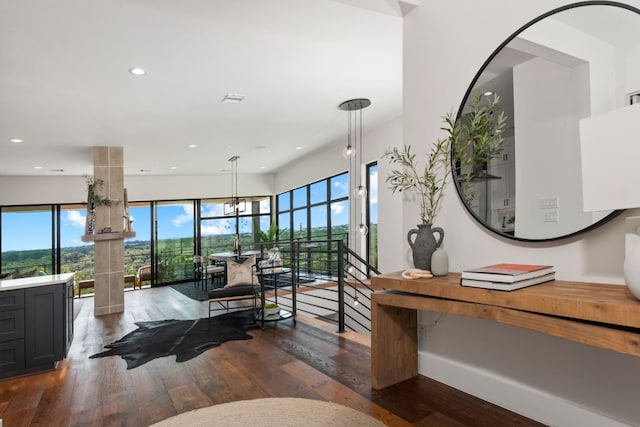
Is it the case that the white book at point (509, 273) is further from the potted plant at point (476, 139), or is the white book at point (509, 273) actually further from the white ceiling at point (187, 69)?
the white ceiling at point (187, 69)

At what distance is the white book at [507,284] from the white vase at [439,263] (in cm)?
36

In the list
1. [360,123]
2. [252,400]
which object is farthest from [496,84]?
[360,123]

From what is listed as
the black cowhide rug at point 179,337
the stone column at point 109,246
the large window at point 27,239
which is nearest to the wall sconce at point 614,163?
the black cowhide rug at point 179,337

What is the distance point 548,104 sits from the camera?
6.45 feet

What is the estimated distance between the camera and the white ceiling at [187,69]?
9.11ft

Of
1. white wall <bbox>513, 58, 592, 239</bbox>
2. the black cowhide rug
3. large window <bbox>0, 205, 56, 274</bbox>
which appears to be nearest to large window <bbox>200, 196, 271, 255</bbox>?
large window <bbox>0, 205, 56, 274</bbox>

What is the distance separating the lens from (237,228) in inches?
430

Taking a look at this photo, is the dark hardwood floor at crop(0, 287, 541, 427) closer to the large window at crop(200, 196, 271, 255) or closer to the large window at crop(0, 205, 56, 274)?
the large window at crop(0, 205, 56, 274)

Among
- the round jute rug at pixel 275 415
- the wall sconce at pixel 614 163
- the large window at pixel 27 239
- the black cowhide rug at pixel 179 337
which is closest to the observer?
the wall sconce at pixel 614 163

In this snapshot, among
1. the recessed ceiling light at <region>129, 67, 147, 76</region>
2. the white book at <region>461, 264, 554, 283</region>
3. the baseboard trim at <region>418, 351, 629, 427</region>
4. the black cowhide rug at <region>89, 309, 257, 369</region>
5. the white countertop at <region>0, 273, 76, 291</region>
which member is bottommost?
the black cowhide rug at <region>89, 309, 257, 369</region>

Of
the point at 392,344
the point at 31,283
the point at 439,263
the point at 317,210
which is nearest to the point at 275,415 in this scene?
the point at 392,344

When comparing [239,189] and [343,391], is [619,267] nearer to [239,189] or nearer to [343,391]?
[343,391]

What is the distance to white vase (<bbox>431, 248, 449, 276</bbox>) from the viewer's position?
7.54 feet

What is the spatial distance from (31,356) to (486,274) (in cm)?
385
